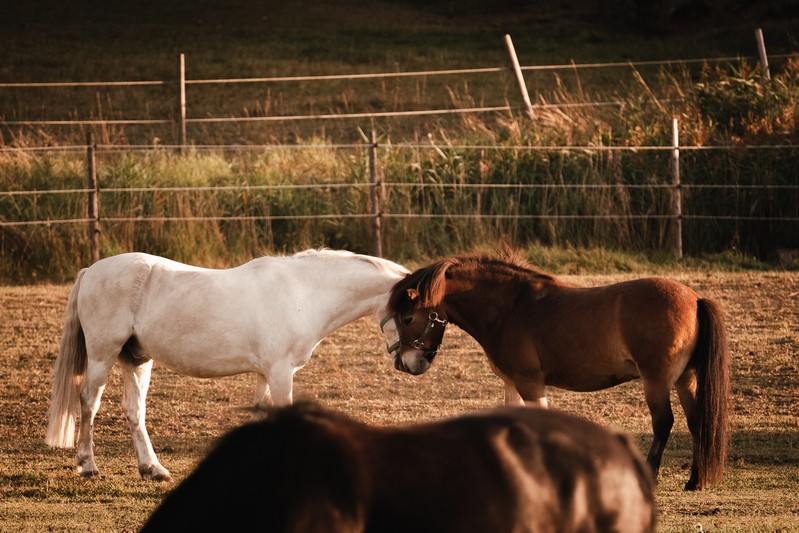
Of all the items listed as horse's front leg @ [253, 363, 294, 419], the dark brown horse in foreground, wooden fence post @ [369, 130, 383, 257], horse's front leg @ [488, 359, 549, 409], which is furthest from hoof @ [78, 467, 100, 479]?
wooden fence post @ [369, 130, 383, 257]

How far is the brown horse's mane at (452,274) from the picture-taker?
6.30m

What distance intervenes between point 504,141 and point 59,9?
19153mm

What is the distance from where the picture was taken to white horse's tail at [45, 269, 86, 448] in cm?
662

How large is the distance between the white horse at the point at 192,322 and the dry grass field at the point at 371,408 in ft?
1.56

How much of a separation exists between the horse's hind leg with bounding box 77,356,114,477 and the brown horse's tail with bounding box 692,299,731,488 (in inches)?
137

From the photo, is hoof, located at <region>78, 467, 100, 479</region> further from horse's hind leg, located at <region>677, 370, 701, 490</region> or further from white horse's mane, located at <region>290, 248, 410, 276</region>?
horse's hind leg, located at <region>677, 370, 701, 490</region>

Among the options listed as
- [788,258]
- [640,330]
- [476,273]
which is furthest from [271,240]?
[640,330]

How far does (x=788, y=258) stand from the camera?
12930 millimetres

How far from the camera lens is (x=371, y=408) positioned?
817 centimetres

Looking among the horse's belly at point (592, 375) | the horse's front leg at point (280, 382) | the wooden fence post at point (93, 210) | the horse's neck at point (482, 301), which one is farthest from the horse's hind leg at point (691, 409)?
the wooden fence post at point (93, 210)

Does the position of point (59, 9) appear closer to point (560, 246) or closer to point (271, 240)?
point (271, 240)

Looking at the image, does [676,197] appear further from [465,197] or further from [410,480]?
[410,480]

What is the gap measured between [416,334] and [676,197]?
303 inches

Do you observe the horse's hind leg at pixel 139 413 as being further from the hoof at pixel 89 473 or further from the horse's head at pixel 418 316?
the horse's head at pixel 418 316
